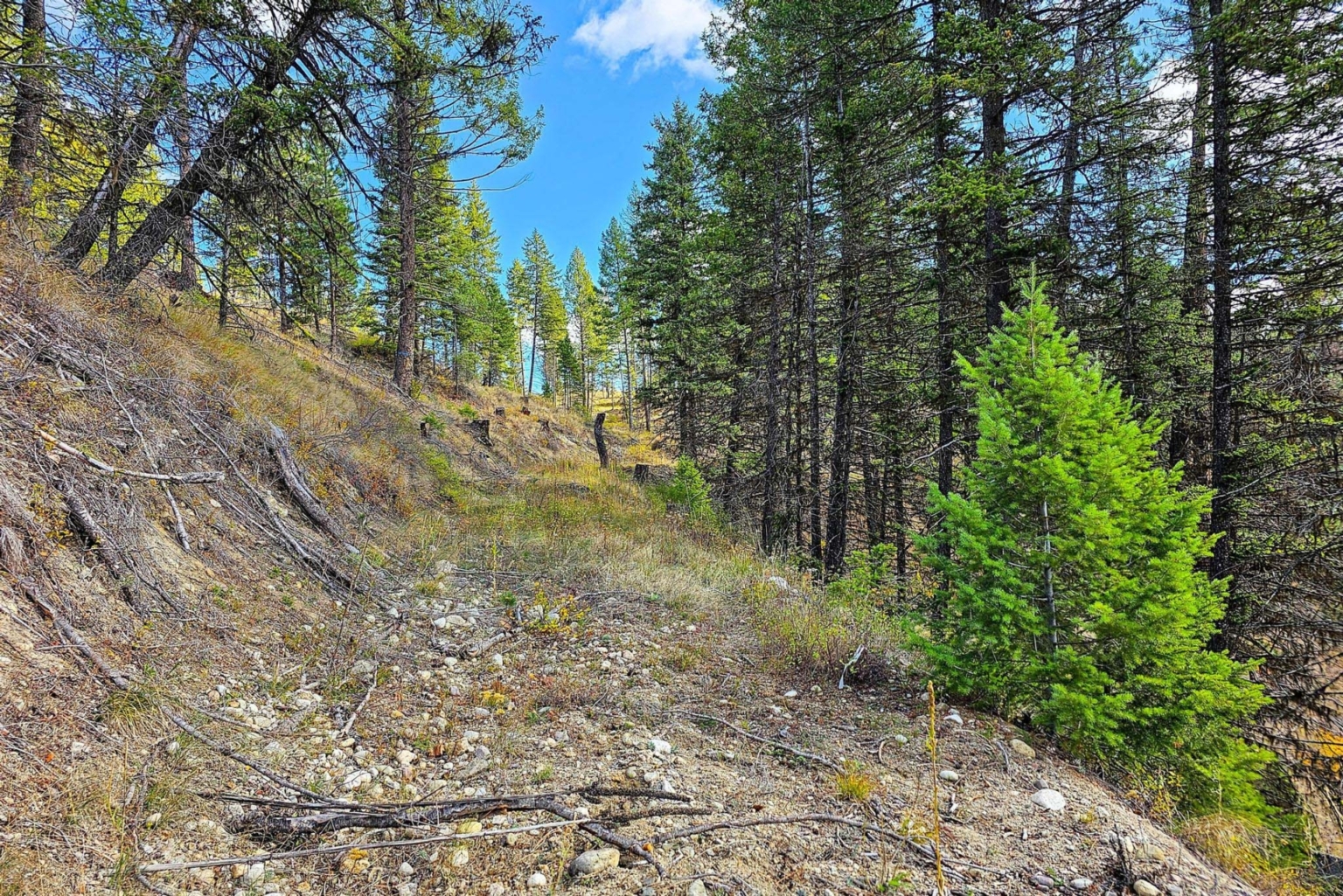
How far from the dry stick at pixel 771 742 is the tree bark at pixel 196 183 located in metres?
6.99

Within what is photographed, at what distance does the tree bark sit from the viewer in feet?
18.8

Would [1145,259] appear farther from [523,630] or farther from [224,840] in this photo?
[224,840]

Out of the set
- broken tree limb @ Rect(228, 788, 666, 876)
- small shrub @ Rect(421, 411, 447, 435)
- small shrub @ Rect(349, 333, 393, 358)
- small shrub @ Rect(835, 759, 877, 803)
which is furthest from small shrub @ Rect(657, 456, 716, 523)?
small shrub @ Rect(349, 333, 393, 358)

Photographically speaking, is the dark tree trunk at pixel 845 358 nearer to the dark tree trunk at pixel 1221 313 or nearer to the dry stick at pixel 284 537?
the dark tree trunk at pixel 1221 313

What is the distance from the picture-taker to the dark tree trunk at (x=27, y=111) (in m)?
3.58

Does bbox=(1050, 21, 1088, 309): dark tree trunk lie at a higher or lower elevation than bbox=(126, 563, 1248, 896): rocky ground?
higher

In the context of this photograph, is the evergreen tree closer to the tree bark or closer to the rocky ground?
the tree bark

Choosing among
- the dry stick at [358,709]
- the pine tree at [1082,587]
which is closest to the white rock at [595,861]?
the dry stick at [358,709]

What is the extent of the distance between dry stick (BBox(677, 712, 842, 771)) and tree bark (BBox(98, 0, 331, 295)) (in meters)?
6.99

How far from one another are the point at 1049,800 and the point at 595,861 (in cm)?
251

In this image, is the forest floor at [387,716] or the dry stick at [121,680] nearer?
the forest floor at [387,716]

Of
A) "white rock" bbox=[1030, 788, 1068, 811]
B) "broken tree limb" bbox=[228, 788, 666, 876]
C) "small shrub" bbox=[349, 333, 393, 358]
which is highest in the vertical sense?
"small shrub" bbox=[349, 333, 393, 358]

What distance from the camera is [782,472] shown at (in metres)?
12.5

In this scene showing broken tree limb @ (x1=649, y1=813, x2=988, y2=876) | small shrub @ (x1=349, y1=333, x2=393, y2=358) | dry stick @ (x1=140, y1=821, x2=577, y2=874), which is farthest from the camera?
small shrub @ (x1=349, y1=333, x2=393, y2=358)
